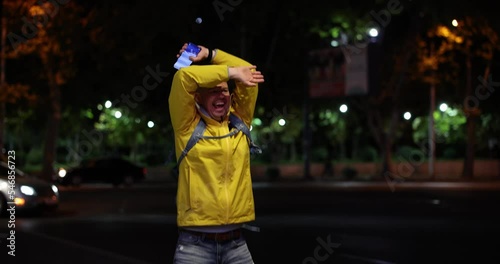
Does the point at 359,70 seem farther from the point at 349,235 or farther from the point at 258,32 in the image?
the point at 349,235

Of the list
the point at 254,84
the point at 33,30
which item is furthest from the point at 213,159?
the point at 33,30

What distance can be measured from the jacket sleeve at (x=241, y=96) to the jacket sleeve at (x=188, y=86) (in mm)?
269

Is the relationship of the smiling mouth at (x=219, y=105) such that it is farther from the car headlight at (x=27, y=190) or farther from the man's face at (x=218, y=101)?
the car headlight at (x=27, y=190)

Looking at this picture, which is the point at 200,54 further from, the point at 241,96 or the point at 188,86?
the point at 241,96

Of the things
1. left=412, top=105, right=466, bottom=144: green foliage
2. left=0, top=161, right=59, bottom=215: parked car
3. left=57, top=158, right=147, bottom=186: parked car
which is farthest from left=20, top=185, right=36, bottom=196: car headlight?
left=412, top=105, right=466, bottom=144: green foliage

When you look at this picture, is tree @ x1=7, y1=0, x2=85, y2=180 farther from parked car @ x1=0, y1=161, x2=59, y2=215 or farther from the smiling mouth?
the smiling mouth

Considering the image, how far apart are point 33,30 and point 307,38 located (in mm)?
16451

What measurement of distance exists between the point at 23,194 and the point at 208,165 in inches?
574

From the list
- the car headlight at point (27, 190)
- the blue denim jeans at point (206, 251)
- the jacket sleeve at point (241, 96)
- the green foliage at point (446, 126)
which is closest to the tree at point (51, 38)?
the car headlight at point (27, 190)

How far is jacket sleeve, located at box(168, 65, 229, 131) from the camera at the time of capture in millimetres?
4344

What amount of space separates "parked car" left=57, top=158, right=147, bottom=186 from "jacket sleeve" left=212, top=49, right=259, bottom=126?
3374 cm

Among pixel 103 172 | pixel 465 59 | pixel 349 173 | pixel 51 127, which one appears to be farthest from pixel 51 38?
pixel 465 59

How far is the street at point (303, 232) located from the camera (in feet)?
37.5

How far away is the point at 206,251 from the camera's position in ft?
14.4
